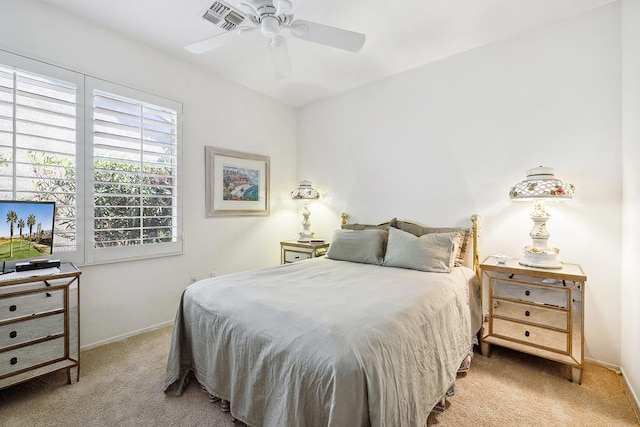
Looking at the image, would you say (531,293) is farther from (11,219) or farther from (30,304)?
(11,219)

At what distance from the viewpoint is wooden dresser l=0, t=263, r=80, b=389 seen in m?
1.76

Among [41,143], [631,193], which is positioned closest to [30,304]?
[41,143]

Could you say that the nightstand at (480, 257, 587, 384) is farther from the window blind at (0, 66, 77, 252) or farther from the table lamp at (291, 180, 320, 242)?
the window blind at (0, 66, 77, 252)

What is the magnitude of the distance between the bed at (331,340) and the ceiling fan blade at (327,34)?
5.52ft

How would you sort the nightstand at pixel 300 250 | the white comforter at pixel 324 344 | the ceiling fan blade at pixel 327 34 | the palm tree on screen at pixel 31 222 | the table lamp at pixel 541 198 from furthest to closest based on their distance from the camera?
the nightstand at pixel 300 250 → the table lamp at pixel 541 198 → the palm tree on screen at pixel 31 222 → the ceiling fan blade at pixel 327 34 → the white comforter at pixel 324 344

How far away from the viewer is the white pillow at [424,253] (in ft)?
8.16

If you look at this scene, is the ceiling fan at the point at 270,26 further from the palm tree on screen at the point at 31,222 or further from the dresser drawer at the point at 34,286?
the dresser drawer at the point at 34,286

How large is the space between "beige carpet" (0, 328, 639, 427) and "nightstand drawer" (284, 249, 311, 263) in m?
1.91

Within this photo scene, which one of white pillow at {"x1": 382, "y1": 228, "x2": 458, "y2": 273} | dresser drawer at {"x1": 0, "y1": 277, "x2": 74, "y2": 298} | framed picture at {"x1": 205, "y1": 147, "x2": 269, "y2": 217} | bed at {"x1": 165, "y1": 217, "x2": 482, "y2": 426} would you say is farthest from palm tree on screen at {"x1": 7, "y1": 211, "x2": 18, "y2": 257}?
white pillow at {"x1": 382, "y1": 228, "x2": 458, "y2": 273}

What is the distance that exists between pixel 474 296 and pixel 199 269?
2.87 meters

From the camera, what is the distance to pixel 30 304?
184cm

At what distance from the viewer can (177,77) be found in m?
3.10

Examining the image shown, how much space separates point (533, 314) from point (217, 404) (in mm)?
2347

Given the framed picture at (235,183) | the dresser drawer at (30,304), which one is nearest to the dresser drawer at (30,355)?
the dresser drawer at (30,304)
